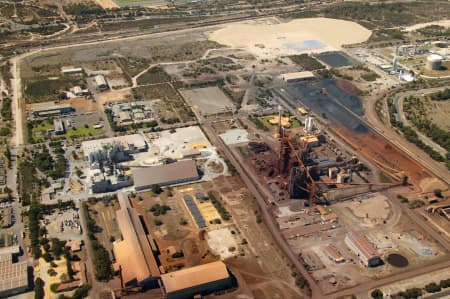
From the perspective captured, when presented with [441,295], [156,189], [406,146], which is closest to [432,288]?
[441,295]

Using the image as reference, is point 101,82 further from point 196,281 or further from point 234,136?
point 196,281

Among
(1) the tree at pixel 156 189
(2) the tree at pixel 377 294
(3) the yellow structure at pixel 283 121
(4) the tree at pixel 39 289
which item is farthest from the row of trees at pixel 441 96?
(4) the tree at pixel 39 289

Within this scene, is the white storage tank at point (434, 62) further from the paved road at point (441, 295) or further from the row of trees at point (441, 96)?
the paved road at point (441, 295)

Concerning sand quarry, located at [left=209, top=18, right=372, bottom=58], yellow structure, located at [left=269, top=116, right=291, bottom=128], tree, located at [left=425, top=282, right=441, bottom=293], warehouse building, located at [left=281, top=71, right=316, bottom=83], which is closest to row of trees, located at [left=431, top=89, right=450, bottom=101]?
warehouse building, located at [left=281, top=71, right=316, bottom=83]

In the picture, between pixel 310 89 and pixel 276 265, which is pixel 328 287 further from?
pixel 310 89

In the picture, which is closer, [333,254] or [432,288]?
[432,288]
